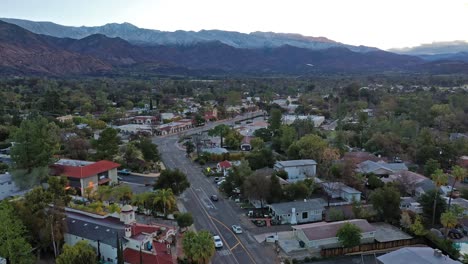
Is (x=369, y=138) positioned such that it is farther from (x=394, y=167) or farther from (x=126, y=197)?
(x=126, y=197)

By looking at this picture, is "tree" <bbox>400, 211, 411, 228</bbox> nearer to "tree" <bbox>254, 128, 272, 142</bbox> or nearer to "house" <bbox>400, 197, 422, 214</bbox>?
"house" <bbox>400, 197, 422, 214</bbox>

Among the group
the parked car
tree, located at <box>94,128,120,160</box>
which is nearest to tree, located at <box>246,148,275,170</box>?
tree, located at <box>94,128,120,160</box>

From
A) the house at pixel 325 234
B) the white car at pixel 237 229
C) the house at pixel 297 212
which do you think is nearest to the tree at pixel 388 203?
the house at pixel 325 234

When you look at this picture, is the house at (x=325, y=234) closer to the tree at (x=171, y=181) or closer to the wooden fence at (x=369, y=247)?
the wooden fence at (x=369, y=247)

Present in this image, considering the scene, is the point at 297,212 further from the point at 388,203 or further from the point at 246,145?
the point at 246,145

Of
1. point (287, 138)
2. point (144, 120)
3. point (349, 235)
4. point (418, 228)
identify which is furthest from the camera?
point (144, 120)

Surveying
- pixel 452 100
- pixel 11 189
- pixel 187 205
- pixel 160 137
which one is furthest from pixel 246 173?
pixel 452 100

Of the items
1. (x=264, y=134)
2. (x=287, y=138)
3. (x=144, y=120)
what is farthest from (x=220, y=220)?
(x=144, y=120)
